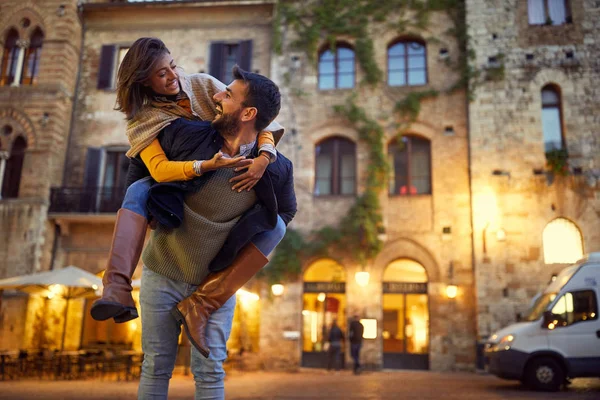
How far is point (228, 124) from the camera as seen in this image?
2359 mm

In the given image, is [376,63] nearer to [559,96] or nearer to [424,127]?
[424,127]

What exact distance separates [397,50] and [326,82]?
264 centimetres

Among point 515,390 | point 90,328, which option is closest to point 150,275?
point 515,390

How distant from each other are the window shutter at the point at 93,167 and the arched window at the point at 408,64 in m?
10.2

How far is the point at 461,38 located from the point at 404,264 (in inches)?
298

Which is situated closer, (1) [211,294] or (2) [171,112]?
(1) [211,294]

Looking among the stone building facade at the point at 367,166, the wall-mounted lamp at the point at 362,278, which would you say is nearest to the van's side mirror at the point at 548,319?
the stone building facade at the point at 367,166

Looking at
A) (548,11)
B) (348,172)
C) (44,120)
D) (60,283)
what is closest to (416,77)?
(348,172)

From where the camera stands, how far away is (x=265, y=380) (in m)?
13.4

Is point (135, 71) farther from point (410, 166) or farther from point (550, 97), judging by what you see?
point (550, 97)

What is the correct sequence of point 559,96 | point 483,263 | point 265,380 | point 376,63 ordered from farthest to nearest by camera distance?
point 376,63 → point 559,96 → point 483,263 → point 265,380

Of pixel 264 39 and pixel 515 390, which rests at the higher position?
pixel 264 39

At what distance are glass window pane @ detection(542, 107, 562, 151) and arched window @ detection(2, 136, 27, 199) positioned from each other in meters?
Result: 17.0

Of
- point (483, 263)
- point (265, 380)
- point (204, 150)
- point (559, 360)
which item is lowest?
point (265, 380)
